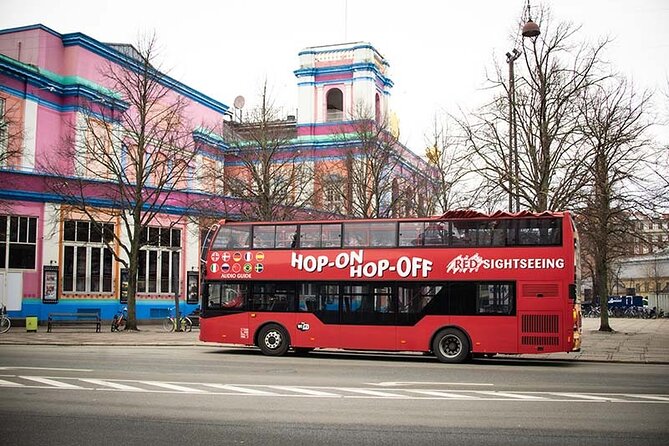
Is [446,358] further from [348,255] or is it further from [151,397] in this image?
[151,397]

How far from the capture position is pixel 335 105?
61.3 meters

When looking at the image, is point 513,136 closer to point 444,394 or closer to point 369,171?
point 369,171

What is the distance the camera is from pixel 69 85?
42875 mm

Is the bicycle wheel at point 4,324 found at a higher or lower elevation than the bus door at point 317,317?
lower

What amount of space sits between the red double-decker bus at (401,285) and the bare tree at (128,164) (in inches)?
471

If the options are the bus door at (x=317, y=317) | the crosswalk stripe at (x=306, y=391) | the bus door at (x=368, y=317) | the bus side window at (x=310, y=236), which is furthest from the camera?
the bus side window at (x=310, y=236)

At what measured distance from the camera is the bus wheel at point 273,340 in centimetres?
2227

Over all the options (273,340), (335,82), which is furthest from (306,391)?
(335,82)

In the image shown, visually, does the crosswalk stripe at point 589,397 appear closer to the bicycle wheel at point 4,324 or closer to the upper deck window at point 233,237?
the upper deck window at point 233,237

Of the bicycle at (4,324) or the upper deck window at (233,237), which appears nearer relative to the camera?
the upper deck window at (233,237)

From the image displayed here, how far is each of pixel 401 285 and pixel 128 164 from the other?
899 inches

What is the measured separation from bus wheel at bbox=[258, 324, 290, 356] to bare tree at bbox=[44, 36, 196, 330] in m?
12.6

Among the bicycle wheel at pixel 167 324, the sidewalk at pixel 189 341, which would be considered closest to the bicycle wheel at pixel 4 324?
the sidewalk at pixel 189 341

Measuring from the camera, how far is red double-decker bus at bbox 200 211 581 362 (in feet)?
Result: 64.5
